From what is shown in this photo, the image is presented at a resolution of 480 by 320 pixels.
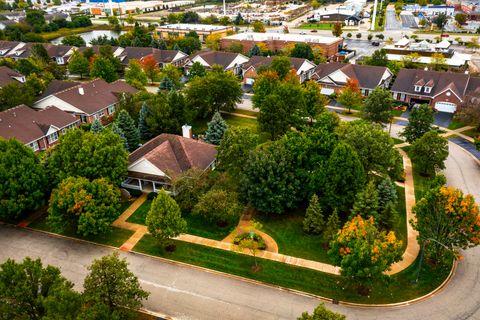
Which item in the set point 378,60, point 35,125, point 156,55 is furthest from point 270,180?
point 156,55

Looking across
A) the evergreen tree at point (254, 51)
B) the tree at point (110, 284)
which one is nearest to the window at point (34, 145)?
the tree at point (110, 284)

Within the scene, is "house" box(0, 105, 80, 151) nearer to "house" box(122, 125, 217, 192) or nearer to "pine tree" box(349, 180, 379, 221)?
"house" box(122, 125, 217, 192)

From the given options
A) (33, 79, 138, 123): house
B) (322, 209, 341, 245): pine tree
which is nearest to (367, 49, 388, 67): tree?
(33, 79, 138, 123): house

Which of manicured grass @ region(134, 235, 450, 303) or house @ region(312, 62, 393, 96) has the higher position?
house @ region(312, 62, 393, 96)

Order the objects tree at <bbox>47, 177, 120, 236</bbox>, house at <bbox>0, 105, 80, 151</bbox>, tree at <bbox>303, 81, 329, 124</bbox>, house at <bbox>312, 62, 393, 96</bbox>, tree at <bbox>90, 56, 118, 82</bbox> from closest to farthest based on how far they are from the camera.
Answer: tree at <bbox>47, 177, 120, 236</bbox> < house at <bbox>0, 105, 80, 151</bbox> < tree at <bbox>303, 81, 329, 124</bbox> < house at <bbox>312, 62, 393, 96</bbox> < tree at <bbox>90, 56, 118, 82</bbox>

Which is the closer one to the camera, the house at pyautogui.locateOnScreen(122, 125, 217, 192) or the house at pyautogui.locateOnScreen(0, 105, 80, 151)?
the house at pyautogui.locateOnScreen(122, 125, 217, 192)
